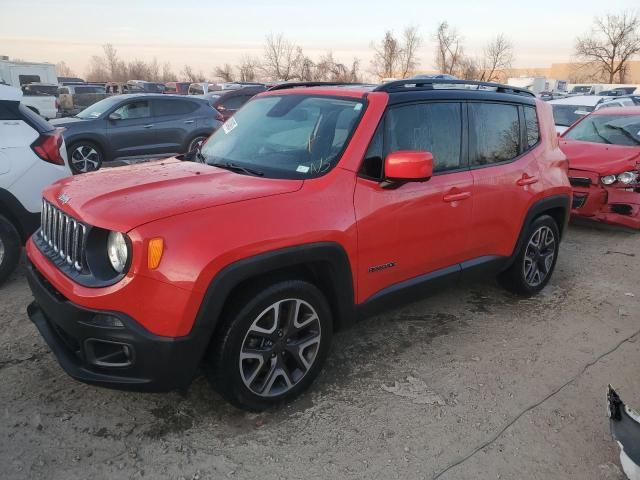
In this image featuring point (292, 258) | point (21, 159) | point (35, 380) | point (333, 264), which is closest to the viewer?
point (292, 258)

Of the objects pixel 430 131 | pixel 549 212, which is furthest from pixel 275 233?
pixel 549 212

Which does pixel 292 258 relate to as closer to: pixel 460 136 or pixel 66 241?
pixel 66 241

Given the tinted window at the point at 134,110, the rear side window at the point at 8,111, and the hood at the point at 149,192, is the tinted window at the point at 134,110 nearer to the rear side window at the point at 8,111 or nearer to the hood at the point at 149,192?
the rear side window at the point at 8,111

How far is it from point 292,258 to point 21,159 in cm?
319

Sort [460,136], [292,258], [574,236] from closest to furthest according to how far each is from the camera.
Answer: [292,258] → [460,136] → [574,236]

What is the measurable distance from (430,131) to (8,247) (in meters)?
3.63

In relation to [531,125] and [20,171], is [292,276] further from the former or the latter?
[20,171]

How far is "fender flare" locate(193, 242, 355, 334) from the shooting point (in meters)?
2.43

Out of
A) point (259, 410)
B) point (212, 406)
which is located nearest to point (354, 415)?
point (259, 410)

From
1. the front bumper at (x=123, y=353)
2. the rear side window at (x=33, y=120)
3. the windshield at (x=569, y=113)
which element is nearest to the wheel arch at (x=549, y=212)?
the front bumper at (x=123, y=353)

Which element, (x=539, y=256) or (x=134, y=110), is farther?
(x=134, y=110)

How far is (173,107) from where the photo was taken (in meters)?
11.3

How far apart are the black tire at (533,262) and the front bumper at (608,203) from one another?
2407 millimetres

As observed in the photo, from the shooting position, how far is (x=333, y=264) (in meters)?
2.87
